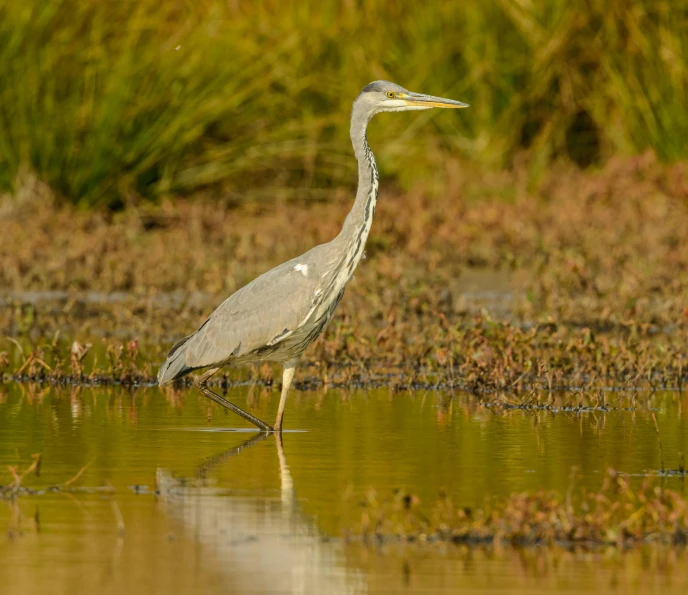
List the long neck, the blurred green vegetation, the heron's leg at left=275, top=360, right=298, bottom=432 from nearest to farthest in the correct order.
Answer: the heron's leg at left=275, top=360, right=298, bottom=432, the long neck, the blurred green vegetation

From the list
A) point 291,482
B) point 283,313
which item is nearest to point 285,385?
point 283,313

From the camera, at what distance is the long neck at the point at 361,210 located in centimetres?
831

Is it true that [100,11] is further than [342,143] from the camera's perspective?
No

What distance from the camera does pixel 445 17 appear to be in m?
18.4

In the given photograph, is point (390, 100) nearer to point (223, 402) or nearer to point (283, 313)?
point (283, 313)

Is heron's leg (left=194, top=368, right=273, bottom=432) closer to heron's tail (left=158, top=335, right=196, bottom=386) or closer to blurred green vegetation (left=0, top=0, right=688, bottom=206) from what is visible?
heron's tail (left=158, top=335, right=196, bottom=386)

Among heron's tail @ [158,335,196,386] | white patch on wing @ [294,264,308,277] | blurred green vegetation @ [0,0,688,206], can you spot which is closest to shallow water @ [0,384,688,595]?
heron's tail @ [158,335,196,386]

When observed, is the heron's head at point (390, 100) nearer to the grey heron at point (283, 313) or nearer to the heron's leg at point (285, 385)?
the grey heron at point (283, 313)

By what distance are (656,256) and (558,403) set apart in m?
5.33

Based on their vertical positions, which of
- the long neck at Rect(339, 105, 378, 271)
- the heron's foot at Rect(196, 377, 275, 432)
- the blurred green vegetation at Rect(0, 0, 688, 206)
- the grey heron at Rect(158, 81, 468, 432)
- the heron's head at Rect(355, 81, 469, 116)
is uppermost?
the blurred green vegetation at Rect(0, 0, 688, 206)

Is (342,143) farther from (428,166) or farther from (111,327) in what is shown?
(111,327)

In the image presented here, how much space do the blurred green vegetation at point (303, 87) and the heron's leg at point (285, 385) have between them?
7784 millimetres

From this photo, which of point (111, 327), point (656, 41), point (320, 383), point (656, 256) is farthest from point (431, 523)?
point (656, 41)

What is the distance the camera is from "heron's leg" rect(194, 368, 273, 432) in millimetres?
8156
